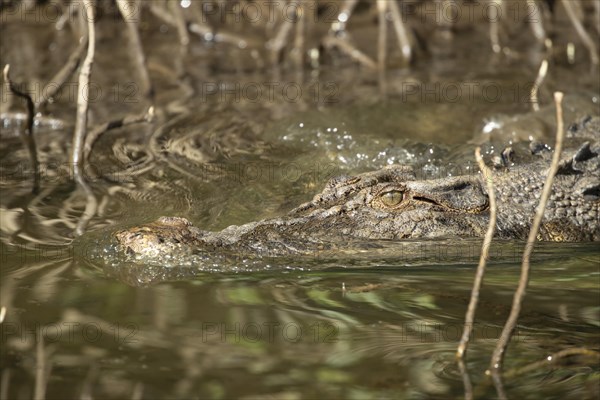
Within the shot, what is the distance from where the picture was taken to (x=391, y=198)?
531 centimetres

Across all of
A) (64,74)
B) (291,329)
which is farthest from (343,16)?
(291,329)

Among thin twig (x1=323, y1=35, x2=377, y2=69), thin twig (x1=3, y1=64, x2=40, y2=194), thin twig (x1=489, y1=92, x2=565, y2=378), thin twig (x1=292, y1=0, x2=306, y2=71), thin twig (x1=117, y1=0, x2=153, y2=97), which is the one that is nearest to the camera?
thin twig (x1=489, y1=92, x2=565, y2=378)

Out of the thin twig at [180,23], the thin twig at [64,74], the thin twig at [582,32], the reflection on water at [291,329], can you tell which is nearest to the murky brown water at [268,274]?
the reflection on water at [291,329]

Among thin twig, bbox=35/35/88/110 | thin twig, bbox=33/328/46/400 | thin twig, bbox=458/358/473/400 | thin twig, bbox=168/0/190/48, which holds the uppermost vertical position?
thin twig, bbox=168/0/190/48

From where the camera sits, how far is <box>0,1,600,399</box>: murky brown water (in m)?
3.88

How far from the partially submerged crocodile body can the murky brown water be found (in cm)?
11

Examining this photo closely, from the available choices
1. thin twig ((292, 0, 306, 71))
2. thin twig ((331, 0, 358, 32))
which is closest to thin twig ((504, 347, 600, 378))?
thin twig ((292, 0, 306, 71))

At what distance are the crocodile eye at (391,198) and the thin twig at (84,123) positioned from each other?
5.59ft

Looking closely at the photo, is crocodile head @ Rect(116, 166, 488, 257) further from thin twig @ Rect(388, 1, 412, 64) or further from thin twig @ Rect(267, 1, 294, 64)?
thin twig @ Rect(267, 1, 294, 64)

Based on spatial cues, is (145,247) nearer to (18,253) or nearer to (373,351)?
(18,253)

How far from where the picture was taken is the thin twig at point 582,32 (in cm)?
874

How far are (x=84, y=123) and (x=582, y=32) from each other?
15.8 feet

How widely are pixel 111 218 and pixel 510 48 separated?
5582 mm

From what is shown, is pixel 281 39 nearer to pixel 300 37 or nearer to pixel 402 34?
pixel 300 37
